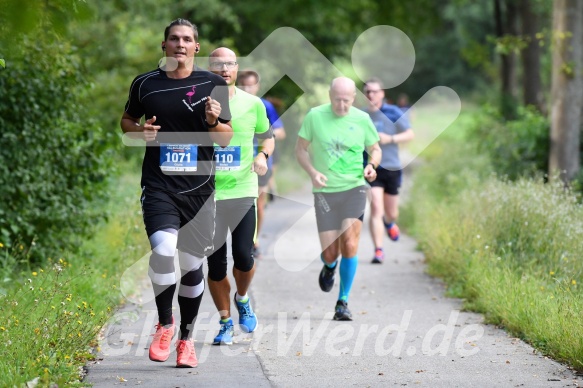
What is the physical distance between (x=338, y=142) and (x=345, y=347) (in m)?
1.98

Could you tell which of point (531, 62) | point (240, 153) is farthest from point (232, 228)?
point (531, 62)

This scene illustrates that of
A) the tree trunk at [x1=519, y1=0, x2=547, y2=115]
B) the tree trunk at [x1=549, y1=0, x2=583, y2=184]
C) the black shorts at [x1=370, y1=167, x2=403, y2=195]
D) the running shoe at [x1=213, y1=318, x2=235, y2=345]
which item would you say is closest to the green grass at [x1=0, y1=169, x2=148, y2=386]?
the running shoe at [x1=213, y1=318, x2=235, y2=345]

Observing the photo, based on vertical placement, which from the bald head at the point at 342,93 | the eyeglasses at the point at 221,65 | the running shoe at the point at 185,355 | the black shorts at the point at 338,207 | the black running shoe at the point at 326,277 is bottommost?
the black running shoe at the point at 326,277

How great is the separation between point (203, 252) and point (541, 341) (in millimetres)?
2399

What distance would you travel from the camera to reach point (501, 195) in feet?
36.1

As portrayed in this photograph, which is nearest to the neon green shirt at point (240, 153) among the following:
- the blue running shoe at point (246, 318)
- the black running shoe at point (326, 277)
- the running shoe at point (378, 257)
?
the blue running shoe at point (246, 318)

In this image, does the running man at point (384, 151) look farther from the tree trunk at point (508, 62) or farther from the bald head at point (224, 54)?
the tree trunk at point (508, 62)

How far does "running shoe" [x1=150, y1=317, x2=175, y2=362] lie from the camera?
6.61m

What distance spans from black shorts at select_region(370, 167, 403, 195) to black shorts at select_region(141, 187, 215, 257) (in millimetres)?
5675

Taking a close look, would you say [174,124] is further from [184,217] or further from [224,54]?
[224,54]

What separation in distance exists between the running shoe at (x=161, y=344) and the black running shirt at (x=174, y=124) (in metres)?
0.89

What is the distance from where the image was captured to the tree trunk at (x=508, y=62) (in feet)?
80.9

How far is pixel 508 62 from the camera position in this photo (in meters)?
25.8

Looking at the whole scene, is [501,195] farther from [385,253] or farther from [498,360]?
[498,360]
